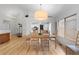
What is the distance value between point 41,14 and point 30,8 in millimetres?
241

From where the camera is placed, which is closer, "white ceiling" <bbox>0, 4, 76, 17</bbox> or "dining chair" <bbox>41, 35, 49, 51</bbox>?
"white ceiling" <bbox>0, 4, 76, 17</bbox>

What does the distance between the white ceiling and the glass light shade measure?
0.07 metres

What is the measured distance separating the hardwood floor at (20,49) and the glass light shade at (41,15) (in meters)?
0.52

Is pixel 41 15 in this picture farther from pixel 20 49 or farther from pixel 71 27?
pixel 20 49

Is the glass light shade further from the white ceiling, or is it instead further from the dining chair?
the dining chair

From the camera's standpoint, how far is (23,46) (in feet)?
7.51

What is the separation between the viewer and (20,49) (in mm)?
2252

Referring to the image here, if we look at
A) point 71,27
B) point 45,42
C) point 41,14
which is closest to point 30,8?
point 41,14

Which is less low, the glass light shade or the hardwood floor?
the glass light shade

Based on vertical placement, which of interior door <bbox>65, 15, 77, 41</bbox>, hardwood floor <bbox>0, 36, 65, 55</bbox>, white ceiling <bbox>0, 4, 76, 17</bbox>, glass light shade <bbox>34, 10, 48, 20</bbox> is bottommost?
hardwood floor <bbox>0, 36, 65, 55</bbox>

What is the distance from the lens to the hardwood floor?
221cm

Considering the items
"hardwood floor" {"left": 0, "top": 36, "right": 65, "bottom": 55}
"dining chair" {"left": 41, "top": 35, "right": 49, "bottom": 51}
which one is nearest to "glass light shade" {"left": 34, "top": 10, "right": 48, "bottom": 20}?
"dining chair" {"left": 41, "top": 35, "right": 49, "bottom": 51}
